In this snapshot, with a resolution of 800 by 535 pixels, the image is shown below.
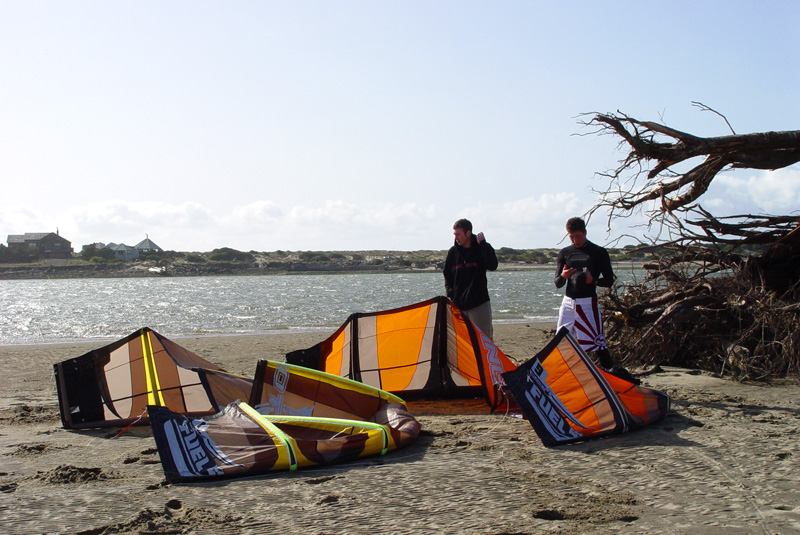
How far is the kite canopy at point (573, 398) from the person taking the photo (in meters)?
4.67

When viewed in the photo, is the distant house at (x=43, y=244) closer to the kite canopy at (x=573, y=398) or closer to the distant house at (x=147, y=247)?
the distant house at (x=147, y=247)

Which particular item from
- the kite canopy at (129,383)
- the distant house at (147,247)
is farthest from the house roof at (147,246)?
the kite canopy at (129,383)

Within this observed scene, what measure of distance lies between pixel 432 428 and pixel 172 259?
379 feet

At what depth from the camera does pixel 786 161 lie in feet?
26.2

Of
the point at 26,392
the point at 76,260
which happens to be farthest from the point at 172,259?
the point at 26,392

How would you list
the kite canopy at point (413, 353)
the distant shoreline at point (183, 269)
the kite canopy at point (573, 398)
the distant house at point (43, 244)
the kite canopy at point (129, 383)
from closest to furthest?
the kite canopy at point (573, 398), the kite canopy at point (129, 383), the kite canopy at point (413, 353), the distant shoreline at point (183, 269), the distant house at point (43, 244)

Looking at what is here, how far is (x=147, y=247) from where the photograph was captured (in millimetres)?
122500

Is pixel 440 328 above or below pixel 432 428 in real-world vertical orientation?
above

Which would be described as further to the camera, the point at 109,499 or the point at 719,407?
the point at 719,407

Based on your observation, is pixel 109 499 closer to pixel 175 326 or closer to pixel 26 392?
pixel 26 392

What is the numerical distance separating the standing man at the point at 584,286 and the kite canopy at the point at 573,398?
789 mm

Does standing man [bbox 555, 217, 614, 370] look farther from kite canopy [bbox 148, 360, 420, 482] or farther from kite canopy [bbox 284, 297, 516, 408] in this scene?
kite canopy [bbox 148, 360, 420, 482]

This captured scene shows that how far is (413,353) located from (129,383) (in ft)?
8.97

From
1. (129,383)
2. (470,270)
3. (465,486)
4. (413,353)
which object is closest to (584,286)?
(470,270)
